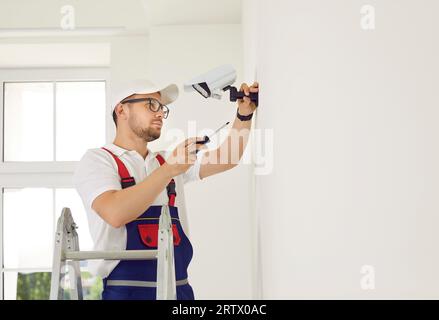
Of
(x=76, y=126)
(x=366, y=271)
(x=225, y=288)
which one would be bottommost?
(x=225, y=288)

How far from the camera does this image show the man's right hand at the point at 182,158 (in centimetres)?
198

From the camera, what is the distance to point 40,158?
182 inches

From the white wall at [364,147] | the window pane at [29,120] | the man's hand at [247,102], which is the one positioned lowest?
the white wall at [364,147]

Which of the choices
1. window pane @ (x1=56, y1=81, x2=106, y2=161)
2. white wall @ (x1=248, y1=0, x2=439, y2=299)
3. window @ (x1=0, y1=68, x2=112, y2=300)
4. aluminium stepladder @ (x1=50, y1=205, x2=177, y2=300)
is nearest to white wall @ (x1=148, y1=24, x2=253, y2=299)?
window @ (x1=0, y1=68, x2=112, y2=300)

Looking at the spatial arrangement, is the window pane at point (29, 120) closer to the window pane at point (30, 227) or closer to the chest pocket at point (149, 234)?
the window pane at point (30, 227)

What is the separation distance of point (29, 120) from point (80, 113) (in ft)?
1.09

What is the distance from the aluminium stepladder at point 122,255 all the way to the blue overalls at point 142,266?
16 centimetres

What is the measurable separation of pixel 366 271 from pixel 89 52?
3.90 m

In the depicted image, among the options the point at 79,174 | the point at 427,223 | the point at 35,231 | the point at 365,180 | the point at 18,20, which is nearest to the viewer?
the point at 427,223

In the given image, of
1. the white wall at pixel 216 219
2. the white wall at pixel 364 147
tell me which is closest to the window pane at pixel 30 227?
the white wall at pixel 216 219

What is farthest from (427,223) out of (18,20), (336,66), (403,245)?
(18,20)

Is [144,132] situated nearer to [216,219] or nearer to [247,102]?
[247,102]

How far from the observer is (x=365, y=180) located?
1.91ft
